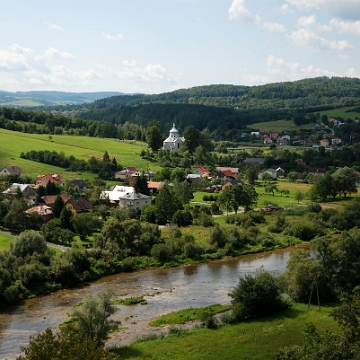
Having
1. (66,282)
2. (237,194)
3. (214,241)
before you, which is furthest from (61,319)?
(237,194)

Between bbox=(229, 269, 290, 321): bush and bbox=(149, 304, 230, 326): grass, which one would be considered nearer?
bbox=(149, 304, 230, 326): grass

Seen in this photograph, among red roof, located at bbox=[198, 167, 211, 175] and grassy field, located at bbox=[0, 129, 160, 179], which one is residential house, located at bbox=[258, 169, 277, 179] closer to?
red roof, located at bbox=[198, 167, 211, 175]

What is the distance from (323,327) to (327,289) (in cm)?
625

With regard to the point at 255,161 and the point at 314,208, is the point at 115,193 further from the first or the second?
the point at 255,161

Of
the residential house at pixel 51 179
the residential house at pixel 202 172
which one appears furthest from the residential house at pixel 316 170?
the residential house at pixel 51 179

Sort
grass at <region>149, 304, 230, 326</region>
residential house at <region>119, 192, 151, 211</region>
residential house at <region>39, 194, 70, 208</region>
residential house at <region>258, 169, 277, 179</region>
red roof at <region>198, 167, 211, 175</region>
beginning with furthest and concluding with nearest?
residential house at <region>258, 169, 277, 179</region> → red roof at <region>198, 167, 211, 175</region> → residential house at <region>119, 192, 151, 211</region> → residential house at <region>39, 194, 70, 208</region> → grass at <region>149, 304, 230, 326</region>

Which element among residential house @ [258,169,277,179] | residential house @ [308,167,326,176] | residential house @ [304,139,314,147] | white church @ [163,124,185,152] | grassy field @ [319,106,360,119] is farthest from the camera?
grassy field @ [319,106,360,119]

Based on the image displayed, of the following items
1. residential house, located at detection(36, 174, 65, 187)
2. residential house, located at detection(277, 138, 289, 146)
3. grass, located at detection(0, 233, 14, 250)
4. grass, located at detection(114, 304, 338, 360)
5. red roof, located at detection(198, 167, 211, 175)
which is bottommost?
grass, located at detection(114, 304, 338, 360)

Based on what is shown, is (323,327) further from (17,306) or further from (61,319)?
(17,306)

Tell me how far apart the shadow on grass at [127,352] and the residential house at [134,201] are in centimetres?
3786

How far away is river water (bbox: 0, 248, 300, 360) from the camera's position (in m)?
31.9

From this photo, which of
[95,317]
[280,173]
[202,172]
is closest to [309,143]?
[280,173]

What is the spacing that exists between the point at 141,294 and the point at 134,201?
2791 cm

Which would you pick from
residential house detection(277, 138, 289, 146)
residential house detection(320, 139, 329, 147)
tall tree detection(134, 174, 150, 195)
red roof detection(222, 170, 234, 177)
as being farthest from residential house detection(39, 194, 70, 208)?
residential house detection(277, 138, 289, 146)
